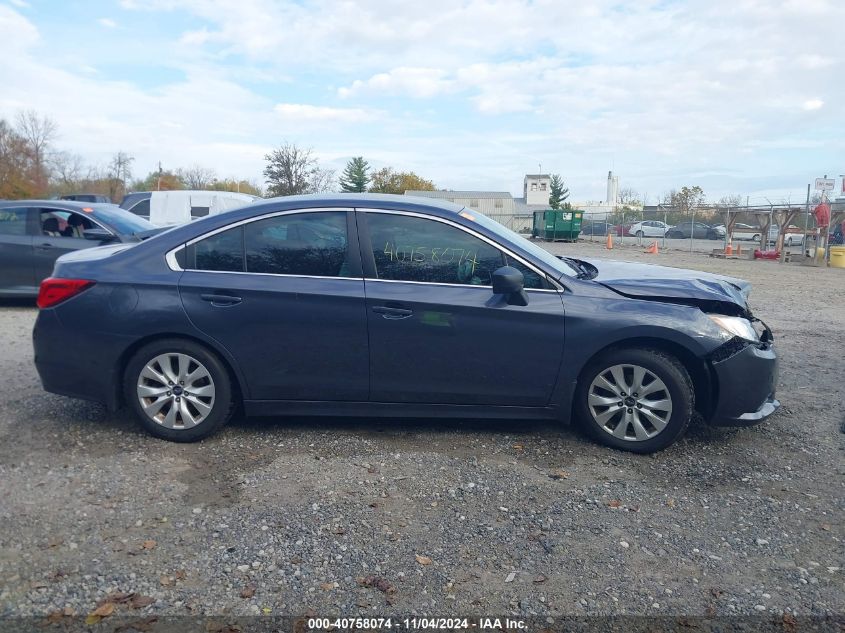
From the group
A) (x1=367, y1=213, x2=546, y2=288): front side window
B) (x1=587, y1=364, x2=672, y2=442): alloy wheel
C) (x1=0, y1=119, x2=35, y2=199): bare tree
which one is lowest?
(x1=587, y1=364, x2=672, y2=442): alloy wheel

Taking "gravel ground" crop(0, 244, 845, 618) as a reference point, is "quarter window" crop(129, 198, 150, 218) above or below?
above

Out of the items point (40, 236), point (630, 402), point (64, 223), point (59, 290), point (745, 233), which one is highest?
point (64, 223)

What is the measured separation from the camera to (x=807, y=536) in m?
3.62

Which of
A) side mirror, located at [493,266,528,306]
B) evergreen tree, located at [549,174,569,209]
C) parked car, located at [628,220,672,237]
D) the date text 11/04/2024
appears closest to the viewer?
the date text 11/04/2024

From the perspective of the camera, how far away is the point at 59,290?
4793 millimetres

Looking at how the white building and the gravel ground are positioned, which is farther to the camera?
the white building

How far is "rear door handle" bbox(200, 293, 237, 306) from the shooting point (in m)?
4.68

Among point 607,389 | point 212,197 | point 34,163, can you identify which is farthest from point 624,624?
point 34,163

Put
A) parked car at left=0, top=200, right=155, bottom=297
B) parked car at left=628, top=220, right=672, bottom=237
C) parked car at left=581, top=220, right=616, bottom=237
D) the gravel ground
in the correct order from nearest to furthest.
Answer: the gravel ground
parked car at left=0, top=200, right=155, bottom=297
parked car at left=628, top=220, right=672, bottom=237
parked car at left=581, top=220, right=616, bottom=237

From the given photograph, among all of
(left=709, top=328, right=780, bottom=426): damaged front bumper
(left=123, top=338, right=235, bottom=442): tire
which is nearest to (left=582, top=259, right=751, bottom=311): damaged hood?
(left=709, top=328, right=780, bottom=426): damaged front bumper

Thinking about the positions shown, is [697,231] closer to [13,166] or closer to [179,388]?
[179,388]

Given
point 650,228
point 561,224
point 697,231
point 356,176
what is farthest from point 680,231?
point 356,176

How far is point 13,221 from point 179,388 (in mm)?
6847

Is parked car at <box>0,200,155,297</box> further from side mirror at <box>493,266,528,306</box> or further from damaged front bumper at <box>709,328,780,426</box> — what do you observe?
damaged front bumper at <box>709,328,780,426</box>
